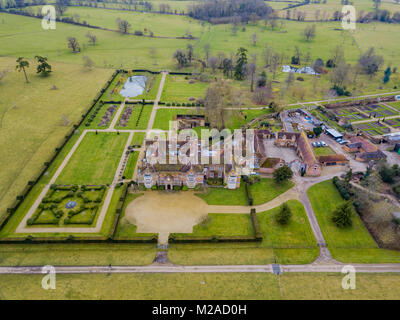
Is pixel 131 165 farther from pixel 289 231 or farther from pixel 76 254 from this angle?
pixel 289 231

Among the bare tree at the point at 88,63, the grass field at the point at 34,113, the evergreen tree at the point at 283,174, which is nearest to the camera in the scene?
the evergreen tree at the point at 283,174

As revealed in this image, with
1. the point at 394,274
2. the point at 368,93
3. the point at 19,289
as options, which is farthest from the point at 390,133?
the point at 19,289

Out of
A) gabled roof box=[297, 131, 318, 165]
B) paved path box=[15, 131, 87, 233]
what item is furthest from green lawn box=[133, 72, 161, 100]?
gabled roof box=[297, 131, 318, 165]

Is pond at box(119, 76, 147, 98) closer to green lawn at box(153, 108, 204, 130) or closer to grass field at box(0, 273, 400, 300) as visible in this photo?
green lawn at box(153, 108, 204, 130)

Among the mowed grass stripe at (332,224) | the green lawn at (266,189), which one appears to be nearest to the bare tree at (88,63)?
the green lawn at (266,189)

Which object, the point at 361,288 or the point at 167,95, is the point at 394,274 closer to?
the point at 361,288

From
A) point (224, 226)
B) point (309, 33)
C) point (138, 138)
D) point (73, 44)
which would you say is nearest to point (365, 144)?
point (224, 226)

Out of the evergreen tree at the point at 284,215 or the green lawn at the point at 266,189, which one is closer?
the evergreen tree at the point at 284,215

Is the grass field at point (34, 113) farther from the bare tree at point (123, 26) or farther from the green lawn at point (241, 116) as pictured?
the bare tree at point (123, 26)
